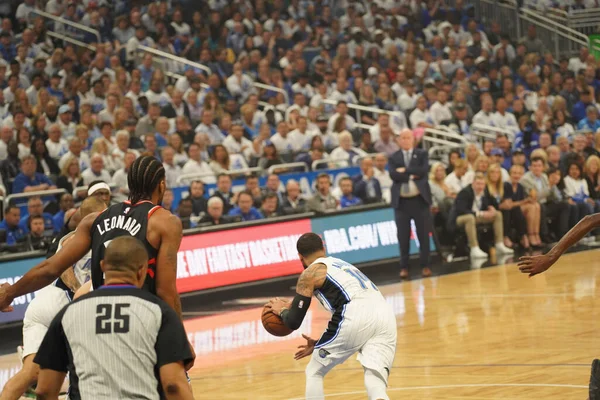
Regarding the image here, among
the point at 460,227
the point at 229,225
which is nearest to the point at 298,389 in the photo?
the point at 229,225

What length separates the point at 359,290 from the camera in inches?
316

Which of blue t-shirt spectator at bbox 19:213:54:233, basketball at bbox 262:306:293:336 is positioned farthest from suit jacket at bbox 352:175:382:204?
basketball at bbox 262:306:293:336

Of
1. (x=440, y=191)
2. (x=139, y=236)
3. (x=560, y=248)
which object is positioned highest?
(x=139, y=236)

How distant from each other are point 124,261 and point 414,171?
41.5 feet

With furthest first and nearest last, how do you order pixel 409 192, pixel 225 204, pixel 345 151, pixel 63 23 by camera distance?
pixel 63 23 → pixel 345 151 → pixel 225 204 → pixel 409 192

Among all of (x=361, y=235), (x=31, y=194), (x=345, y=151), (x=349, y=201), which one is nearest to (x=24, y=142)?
(x=31, y=194)

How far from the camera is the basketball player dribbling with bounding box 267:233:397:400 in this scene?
781cm

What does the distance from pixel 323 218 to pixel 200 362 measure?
671 centimetres

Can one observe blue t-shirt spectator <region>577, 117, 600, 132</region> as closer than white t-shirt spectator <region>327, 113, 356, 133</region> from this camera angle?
A: No

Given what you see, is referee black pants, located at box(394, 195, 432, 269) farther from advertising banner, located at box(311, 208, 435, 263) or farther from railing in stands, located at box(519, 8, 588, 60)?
railing in stands, located at box(519, 8, 588, 60)

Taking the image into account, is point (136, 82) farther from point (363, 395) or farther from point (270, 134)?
point (363, 395)

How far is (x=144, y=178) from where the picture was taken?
6.31 meters

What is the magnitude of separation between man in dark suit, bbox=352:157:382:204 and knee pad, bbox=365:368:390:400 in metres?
11.8

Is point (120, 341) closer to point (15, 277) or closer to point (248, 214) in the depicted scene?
point (15, 277)
